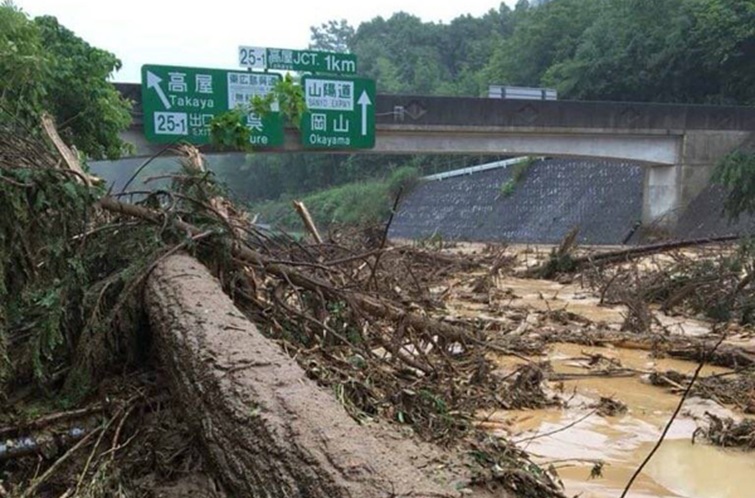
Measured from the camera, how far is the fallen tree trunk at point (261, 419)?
1.89 m

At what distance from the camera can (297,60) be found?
49.6 ft

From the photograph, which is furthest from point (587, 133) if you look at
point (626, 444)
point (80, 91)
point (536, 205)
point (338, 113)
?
point (626, 444)

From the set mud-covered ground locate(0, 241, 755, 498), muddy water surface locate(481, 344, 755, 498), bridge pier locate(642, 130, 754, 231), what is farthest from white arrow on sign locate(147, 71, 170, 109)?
bridge pier locate(642, 130, 754, 231)

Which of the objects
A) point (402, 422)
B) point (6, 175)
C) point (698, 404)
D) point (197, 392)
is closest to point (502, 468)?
point (402, 422)

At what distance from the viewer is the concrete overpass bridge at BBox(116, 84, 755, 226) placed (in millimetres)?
18156

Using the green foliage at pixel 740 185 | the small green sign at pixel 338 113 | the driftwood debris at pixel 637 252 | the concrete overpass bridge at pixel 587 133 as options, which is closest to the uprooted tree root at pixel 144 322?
the driftwood debris at pixel 637 252

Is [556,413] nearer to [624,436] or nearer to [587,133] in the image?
[624,436]

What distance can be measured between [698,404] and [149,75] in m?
11.7

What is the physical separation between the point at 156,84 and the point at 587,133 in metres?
12.4

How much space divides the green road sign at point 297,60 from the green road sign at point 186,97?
1579mm

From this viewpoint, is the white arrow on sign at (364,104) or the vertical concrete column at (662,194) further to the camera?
the vertical concrete column at (662,194)

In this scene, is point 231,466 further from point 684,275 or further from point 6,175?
point 684,275

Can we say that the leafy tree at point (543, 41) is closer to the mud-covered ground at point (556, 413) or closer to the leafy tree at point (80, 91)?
the leafy tree at point (80, 91)

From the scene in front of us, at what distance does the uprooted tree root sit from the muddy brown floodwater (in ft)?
1.30
